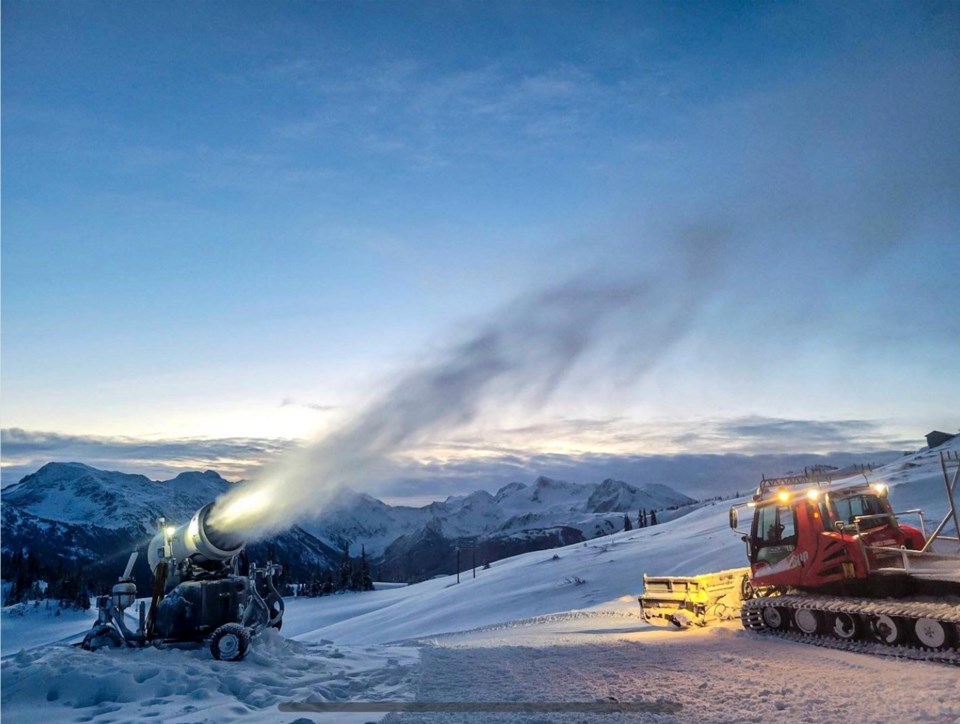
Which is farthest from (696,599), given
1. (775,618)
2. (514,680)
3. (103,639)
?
(103,639)

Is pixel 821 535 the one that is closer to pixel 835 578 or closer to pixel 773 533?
pixel 835 578

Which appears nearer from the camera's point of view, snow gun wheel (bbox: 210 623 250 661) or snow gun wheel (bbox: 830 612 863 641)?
snow gun wheel (bbox: 830 612 863 641)

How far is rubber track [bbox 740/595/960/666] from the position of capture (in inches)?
482

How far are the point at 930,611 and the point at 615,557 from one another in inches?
1201

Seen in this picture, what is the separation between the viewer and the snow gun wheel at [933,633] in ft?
40.2

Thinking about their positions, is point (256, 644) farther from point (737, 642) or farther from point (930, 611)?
point (930, 611)

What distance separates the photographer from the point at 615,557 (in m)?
42.0

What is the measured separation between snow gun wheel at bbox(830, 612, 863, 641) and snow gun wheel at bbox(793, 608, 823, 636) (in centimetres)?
30

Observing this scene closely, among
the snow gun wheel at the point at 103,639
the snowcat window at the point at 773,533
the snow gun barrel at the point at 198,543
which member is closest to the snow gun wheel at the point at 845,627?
the snowcat window at the point at 773,533

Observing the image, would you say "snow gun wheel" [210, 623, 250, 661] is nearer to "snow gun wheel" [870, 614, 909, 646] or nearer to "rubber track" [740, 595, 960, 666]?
"rubber track" [740, 595, 960, 666]

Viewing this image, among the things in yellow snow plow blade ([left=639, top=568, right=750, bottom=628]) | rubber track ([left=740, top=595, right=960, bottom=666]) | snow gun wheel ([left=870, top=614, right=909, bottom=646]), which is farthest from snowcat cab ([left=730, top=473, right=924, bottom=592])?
snow gun wheel ([left=870, top=614, right=909, bottom=646])

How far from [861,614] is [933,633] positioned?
1.40 meters

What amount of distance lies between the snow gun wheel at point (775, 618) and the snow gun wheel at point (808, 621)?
36 cm

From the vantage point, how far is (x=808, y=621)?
1510 cm
